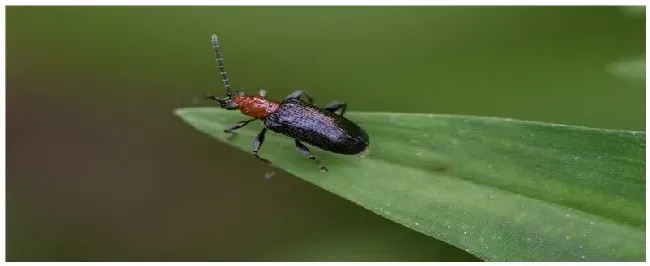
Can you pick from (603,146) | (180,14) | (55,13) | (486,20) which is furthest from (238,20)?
(603,146)

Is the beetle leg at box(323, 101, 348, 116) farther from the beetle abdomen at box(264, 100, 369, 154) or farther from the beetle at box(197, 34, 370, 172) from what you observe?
the beetle abdomen at box(264, 100, 369, 154)

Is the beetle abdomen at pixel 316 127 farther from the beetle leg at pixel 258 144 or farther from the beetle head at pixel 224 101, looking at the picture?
the beetle head at pixel 224 101

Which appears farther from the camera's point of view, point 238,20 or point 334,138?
point 238,20

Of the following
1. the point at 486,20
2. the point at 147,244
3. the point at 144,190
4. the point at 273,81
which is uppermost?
the point at 486,20

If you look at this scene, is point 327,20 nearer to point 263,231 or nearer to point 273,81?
point 273,81

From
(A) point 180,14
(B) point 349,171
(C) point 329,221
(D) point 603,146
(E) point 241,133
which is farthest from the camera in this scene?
(A) point 180,14

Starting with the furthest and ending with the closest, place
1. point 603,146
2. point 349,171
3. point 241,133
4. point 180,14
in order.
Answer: point 180,14
point 241,133
point 349,171
point 603,146

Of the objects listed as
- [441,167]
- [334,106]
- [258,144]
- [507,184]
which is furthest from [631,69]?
[258,144]
